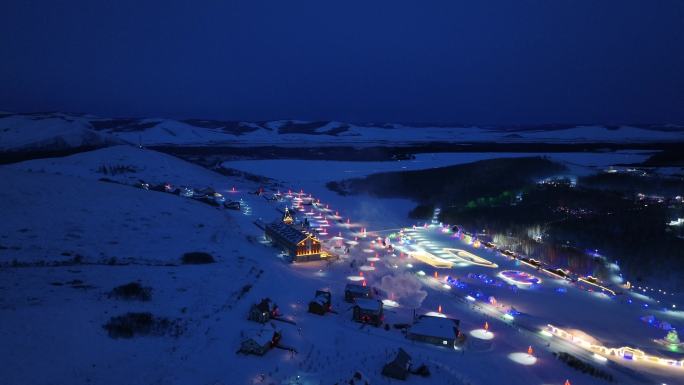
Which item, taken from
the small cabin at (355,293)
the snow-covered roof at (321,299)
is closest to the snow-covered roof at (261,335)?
the snow-covered roof at (321,299)

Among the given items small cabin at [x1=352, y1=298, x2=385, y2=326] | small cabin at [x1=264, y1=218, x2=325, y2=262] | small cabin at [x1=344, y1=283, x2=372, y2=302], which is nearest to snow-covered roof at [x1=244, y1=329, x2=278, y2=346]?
small cabin at [x1=352, y1=298, x2=385, y2=326]

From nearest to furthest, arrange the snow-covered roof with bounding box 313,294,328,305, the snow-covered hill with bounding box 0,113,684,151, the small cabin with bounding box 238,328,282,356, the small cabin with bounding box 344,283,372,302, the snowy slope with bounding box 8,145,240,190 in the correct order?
the small cabin with bounding box 238,328,282,356 < the snow-covered roof with bounding box 313,294,328,305 < the small cabin with bounding box 344,283,372,302 < the snowy slope with bounding box 8,145,240,190 < the snow-covered hill with bounding box 0,113,684,151

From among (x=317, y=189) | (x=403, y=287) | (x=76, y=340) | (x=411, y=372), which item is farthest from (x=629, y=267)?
(x=317, y=189)

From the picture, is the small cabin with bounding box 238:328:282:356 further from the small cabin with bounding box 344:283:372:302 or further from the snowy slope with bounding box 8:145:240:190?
the snowy slope with bounding box 8:145:240:190

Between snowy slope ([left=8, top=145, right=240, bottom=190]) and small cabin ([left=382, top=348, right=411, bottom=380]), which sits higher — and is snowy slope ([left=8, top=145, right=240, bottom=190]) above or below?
above

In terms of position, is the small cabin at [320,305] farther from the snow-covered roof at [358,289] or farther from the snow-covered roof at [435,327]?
the snow-covered roof at [435,327]

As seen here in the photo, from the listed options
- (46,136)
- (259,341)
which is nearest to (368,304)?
(259,341)

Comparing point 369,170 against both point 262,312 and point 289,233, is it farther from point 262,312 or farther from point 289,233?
point 262,312

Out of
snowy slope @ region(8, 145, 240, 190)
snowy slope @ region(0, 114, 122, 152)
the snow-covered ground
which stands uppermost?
snowy slope @ region(0, 114, 122, 152)
